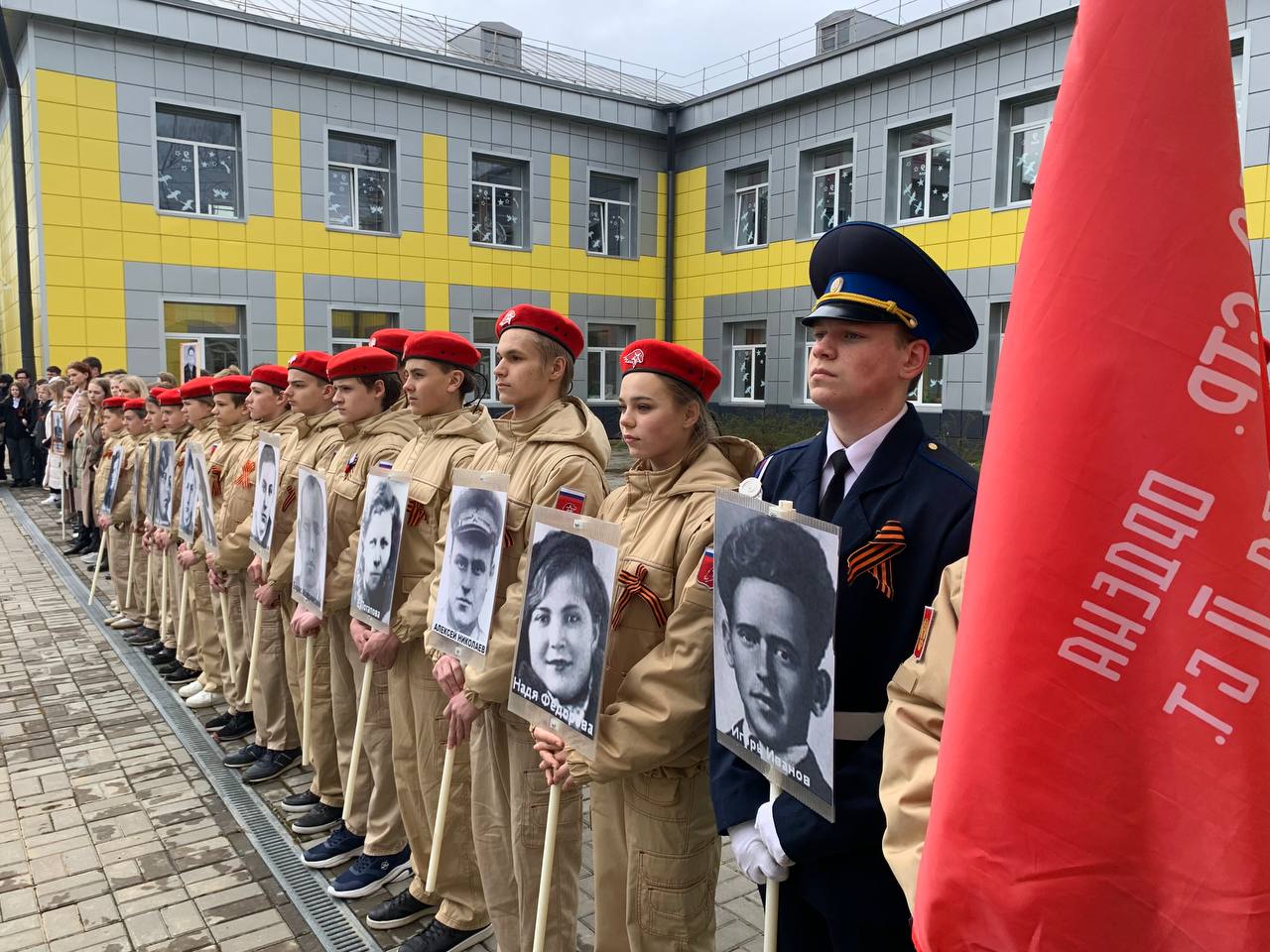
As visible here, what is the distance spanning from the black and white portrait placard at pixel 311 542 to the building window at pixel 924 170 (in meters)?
15.6

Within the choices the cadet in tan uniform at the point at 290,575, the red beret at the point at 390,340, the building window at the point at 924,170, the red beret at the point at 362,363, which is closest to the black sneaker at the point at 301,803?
the cadet in tan uniform at the point at 290,575

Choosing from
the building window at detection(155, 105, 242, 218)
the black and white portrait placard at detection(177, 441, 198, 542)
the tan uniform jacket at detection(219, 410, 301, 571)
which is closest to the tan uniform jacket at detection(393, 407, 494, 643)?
the tan uniform jacket at detection(219, 410, 301, 571)

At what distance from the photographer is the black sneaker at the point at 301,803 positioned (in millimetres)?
4262

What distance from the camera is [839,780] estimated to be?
1798 mm

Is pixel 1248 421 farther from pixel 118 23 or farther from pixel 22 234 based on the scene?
pixel 118 23

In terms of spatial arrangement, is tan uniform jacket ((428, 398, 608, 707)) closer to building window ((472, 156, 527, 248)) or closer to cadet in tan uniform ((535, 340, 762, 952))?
cadet in tan uniform ((535, 340, 762, 952))

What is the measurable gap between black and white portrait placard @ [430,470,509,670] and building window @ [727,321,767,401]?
59.3ft

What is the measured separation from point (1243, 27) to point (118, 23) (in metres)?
17.6

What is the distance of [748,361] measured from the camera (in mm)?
21438

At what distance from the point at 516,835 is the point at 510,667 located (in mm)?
541

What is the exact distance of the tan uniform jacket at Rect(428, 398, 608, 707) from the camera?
2766 mm

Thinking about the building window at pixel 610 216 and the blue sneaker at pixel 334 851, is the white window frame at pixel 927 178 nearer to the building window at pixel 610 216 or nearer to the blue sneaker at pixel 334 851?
the building window at pixel 610 216

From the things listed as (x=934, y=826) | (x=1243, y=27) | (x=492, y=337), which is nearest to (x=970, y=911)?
(x=934, y=826)

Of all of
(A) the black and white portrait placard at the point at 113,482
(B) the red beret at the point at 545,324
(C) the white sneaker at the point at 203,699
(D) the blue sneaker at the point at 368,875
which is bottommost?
(C) the white sneaker at the point at 203,699
